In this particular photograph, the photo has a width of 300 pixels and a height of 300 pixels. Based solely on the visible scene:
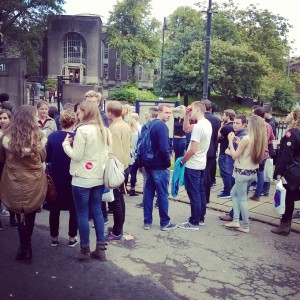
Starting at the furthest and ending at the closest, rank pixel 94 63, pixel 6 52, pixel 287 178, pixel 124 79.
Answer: pixel 124 79, pixel 94 63, pixel 6 52, pixel 287 178

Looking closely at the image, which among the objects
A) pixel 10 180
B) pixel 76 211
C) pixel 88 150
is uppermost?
pixel 88 150

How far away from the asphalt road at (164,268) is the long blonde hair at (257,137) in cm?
126

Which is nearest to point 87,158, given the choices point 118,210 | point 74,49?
point 118,210

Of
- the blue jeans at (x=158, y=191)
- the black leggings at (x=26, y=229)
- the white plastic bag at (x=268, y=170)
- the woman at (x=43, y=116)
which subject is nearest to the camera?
the black leggings at (x=26, y=229)

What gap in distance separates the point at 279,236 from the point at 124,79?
2262 inches

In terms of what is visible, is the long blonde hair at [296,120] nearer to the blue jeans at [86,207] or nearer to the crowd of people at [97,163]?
the crowd of people at [97,163]

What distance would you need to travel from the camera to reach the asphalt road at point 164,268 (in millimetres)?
3903

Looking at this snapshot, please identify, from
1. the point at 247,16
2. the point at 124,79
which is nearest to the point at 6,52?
the point at 124,79

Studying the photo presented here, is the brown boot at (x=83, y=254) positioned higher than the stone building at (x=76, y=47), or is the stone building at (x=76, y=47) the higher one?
the stone building at (x=76, y=47)

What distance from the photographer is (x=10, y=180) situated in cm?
439

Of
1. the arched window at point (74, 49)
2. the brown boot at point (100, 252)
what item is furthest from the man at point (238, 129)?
the arched window at point (74, 49)

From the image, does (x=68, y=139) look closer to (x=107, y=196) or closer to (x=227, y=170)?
(x=107, y=196)

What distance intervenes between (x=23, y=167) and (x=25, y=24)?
144 ft

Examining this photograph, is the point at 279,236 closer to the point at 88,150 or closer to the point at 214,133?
the point at 214,133
